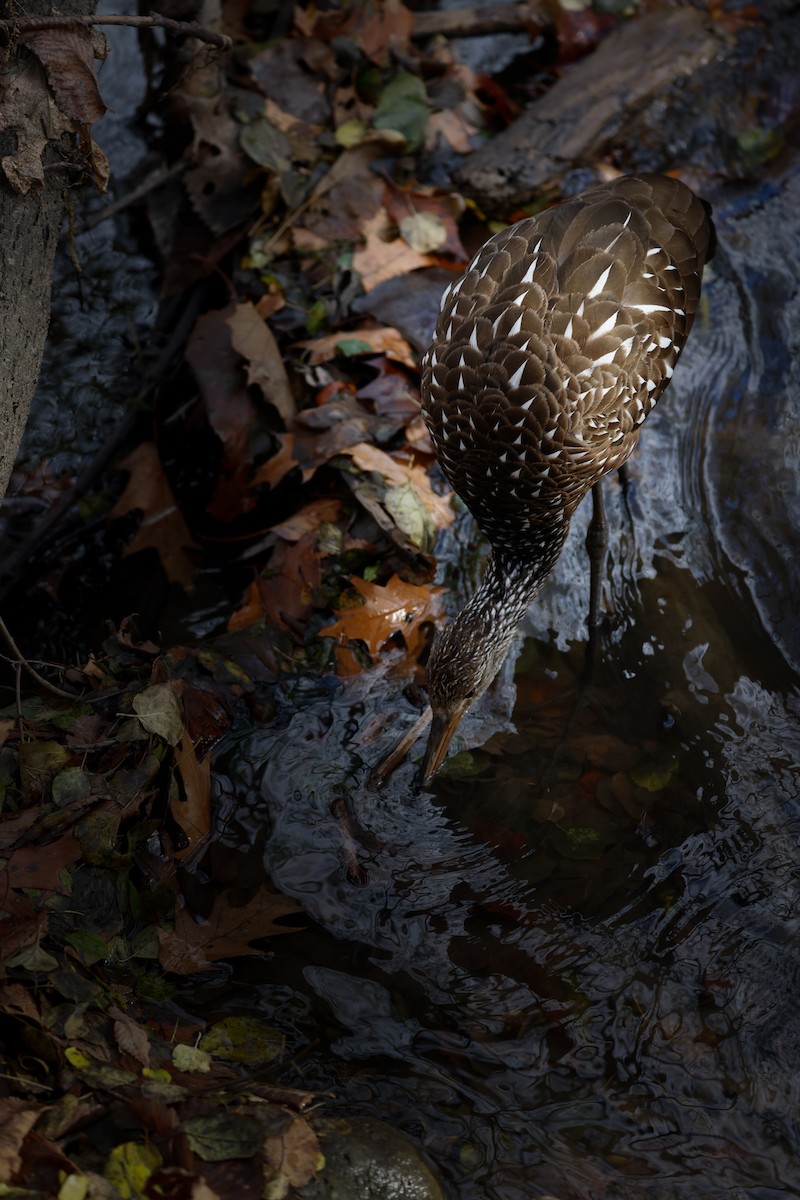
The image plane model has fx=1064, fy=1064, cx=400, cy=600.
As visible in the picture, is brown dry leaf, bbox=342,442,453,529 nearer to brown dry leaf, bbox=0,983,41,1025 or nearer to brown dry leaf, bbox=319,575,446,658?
brown dry leaf, bbox=319,575,446,658

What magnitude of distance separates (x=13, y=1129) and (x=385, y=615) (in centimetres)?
254

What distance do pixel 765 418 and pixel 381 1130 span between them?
148 inches

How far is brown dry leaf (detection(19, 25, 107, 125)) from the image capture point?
3.05 meters

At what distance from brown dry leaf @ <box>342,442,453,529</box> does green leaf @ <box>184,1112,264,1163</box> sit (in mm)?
2802

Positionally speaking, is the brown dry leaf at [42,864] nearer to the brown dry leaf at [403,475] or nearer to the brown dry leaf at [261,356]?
the brown dry leaf at [403,475]

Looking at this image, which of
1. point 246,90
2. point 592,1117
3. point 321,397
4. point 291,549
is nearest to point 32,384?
point 291,549

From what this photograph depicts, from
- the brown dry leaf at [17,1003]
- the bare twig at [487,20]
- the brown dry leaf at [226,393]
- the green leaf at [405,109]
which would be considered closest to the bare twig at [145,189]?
the brown dry leaf at [226,393]

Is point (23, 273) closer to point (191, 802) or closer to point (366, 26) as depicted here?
point (191, 802)

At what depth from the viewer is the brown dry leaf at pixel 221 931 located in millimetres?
3416

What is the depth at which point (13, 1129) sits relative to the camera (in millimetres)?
2404

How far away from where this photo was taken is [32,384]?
3.39 meters

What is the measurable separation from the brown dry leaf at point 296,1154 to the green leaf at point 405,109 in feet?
16.8

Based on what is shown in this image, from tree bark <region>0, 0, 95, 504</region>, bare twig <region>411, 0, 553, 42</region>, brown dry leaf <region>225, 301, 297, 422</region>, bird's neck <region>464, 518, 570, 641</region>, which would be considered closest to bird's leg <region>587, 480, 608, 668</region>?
bird's neck <region>464, 518, 570, 641</region>

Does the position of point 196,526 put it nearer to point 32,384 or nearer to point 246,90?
point 32,384
